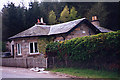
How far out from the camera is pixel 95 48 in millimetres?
10609

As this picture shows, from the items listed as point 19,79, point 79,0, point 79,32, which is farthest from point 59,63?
point 79,0

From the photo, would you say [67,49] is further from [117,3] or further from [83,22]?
[117,3]

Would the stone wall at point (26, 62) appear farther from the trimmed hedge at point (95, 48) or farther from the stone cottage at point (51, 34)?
the trimmed hedge at point (95, 48)

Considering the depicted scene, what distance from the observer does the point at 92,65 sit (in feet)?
37.2

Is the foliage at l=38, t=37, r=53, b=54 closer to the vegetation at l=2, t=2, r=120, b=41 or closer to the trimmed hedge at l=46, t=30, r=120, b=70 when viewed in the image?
the trimmed hedge at l=46, t=30, r=120, b=70

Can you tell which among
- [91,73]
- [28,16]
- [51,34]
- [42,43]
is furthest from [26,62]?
[28,16]

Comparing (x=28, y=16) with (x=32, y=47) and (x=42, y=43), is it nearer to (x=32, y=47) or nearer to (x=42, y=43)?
(x=32, y=47)

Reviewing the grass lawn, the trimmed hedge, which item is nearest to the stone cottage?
the trimmed hedge

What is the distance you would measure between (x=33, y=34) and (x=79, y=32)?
235 inches

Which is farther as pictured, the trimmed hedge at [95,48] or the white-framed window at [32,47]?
the white-framed window at [32,47]

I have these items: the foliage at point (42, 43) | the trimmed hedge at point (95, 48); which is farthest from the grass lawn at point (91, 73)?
the foliage at point (42, 43)

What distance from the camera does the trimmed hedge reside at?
32.2ft

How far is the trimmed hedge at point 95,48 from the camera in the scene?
981cm

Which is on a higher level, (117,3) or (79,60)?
(117,3)
